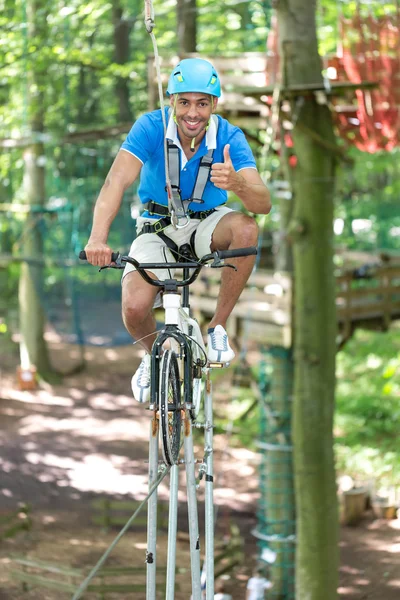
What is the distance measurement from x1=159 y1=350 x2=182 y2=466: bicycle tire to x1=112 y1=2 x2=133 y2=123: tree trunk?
41.3 feet

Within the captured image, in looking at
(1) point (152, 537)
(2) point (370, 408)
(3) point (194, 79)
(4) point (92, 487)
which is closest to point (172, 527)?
(1) point (152, 537)

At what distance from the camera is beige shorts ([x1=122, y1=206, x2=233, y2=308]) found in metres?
4.03

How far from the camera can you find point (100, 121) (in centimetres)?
1636

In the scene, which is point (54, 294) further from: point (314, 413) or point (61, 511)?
point (314, 413)

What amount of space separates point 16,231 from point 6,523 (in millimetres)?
9148

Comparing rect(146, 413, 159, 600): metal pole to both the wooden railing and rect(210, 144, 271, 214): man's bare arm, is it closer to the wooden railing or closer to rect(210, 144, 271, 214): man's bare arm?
Answer: rect(210, 144, 271, 214): man's bare arm

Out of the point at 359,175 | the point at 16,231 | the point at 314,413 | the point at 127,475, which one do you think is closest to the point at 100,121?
the point at 16,231

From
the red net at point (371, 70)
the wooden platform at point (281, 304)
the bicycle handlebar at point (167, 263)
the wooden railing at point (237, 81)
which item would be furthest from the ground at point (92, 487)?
the bicycle handlebar at point (167, 263)

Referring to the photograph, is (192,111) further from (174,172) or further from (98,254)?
(98,254)

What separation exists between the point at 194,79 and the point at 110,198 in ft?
1.90

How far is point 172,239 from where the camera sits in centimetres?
415

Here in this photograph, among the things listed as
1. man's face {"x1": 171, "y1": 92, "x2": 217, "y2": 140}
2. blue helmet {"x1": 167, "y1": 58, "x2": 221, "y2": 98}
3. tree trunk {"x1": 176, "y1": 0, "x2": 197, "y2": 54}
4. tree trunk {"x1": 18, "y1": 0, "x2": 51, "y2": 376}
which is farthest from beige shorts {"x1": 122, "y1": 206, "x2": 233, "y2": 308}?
tree trunk {"x1": 18, "y1": 0, "x2": 51, "y2": 376}

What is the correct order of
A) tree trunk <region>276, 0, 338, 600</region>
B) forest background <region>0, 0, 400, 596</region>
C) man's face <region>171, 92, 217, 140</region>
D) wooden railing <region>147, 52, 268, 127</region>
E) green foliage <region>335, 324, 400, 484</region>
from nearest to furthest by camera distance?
man's face <region>171, 92, 217, 140</region>, tree trunk <region>276, 0, 338, 600</region>, wooden railing <region>147, 52, 268, 127</region>, forest background <region>0, 0, 400, 596</region>, green foliage <region>335, 324, 400, 484</region>

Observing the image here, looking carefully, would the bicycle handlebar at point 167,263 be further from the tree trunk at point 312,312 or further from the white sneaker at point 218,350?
the tree trunk at point 312,312
